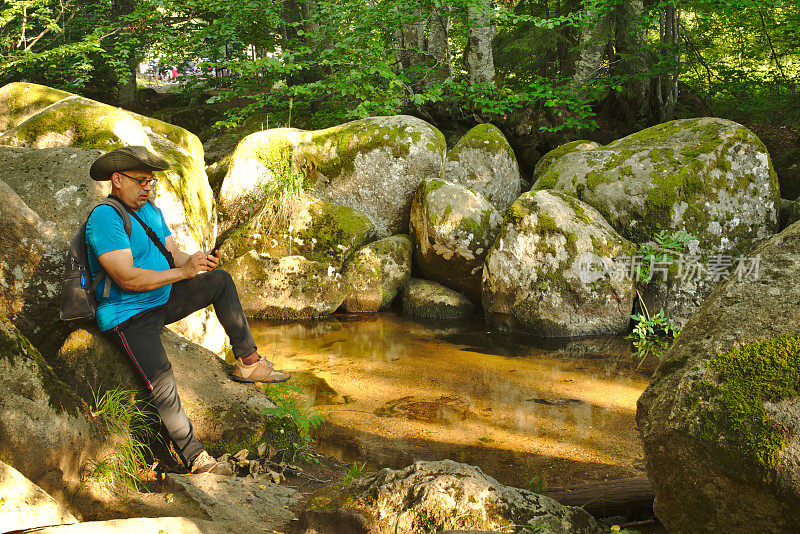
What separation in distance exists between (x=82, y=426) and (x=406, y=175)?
6957 millimetres

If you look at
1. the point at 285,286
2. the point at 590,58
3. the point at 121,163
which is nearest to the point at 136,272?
the point at 121,163

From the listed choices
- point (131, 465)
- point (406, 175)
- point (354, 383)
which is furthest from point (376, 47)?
point (131, 465)

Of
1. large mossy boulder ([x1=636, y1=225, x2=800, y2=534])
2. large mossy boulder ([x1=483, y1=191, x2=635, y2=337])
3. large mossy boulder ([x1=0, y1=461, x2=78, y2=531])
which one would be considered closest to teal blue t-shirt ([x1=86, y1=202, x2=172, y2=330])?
large mossy boulder ([x1=0, y1=461, x2=78, y2=531])

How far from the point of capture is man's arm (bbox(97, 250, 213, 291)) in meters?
3.03

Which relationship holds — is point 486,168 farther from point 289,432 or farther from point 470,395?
point 289,432

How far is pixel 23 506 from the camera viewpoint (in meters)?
2.01

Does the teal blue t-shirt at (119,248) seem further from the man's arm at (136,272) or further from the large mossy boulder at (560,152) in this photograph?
the large mossy boulder at (560,152)

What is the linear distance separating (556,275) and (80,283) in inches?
223

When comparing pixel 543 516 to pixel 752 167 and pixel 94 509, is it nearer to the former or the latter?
pixel 94 509

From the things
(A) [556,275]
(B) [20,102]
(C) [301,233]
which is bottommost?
(A) [556,275]

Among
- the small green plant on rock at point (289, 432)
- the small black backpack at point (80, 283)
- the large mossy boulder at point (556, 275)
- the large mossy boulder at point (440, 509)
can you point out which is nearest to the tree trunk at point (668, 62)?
the large mossy boulder at point (556, 275)

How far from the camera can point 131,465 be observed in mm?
2889

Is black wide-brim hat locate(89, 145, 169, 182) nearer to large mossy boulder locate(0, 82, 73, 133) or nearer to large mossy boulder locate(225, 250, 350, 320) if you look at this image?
large mossy boulder locate(225, 250, 350, 320)

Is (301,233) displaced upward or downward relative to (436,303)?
upward
